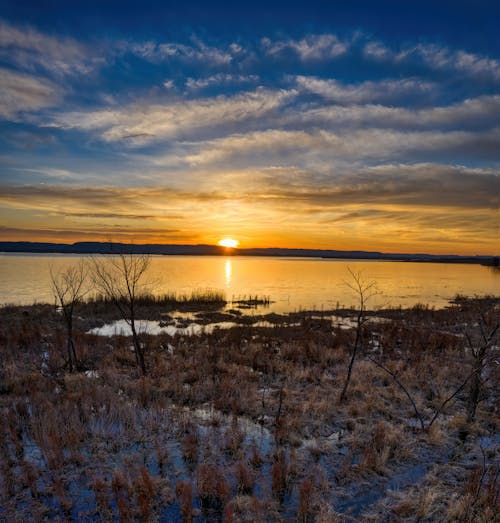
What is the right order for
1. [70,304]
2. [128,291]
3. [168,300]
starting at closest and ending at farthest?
[128,291]
[70,304]
[168,300]

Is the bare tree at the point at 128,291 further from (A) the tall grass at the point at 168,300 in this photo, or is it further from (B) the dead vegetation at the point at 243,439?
(B) the dead vegetation at the point at 243,439

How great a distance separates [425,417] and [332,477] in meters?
4.17

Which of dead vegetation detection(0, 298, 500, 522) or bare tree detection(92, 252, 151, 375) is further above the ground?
bare tree detection(92, 252, 151, 375)

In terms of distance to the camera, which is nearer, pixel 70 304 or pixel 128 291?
pixel 128 291

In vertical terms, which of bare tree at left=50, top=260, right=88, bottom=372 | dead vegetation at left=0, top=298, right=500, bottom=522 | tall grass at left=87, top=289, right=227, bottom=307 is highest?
bare tree at left=50, top=260, right=88, bottom=372

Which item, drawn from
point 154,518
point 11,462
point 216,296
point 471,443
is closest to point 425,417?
point 471,443

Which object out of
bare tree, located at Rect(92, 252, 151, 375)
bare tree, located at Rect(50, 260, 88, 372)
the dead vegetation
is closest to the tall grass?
bare tree, located at Rect(92, 252, 151, 375)

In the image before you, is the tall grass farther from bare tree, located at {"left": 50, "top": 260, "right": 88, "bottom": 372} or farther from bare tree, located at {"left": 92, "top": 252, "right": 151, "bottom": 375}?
bare tree, located at {"left": 50, "top": 260, "right": 88, "bottom": 372}

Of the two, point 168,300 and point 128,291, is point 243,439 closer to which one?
point 128,291

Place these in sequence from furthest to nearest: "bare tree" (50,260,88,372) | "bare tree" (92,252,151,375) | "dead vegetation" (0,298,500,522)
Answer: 1. "bare tree" (50,260,88,372)
2. "bare tree" (92,252,151,375)
3. "dead vegetation" (0,298,500,522)

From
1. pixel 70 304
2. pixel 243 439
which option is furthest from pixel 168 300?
pixel 243 439

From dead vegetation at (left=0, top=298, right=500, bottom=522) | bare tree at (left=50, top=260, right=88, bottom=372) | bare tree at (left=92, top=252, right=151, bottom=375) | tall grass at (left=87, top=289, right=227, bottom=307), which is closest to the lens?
dead vegetation at (left=0, top=298, right=500, bottom=522)

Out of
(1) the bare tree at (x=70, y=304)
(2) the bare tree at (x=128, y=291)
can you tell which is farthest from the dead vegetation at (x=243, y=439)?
(2) the bare tree at (x=128, y=291)

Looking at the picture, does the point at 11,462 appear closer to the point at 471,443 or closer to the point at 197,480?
the point at 197,480
